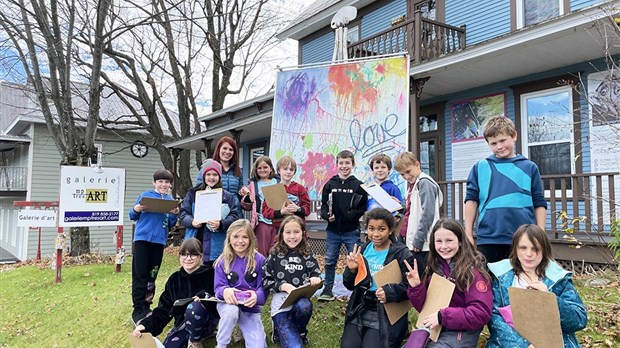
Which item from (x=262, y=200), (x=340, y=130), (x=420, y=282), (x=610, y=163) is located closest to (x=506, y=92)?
(x=610, y=163)

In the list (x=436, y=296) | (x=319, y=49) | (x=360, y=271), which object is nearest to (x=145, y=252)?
(x=360, y=271)

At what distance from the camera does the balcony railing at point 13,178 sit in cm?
1983

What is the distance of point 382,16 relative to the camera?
12836 millimetres

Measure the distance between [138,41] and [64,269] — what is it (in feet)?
36.0

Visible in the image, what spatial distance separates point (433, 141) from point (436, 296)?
25.6 feet

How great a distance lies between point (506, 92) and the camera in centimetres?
863

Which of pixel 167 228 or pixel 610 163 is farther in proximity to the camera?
pixel 610 163

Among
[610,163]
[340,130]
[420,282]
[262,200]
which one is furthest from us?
[340,130]

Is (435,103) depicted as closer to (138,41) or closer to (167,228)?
(167,228)

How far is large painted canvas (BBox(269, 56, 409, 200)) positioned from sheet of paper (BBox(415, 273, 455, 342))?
376cm

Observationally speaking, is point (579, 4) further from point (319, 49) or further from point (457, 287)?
point (319, 49)

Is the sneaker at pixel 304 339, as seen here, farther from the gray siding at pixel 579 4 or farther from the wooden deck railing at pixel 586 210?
the gray siding at pixel 579 4

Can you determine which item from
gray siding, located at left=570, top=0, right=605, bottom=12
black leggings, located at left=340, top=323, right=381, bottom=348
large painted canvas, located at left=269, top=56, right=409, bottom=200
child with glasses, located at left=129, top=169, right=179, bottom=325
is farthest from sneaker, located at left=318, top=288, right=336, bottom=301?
gray siding, located at left=570, top=0, right=605, bottom=12

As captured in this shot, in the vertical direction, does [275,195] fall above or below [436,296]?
above
